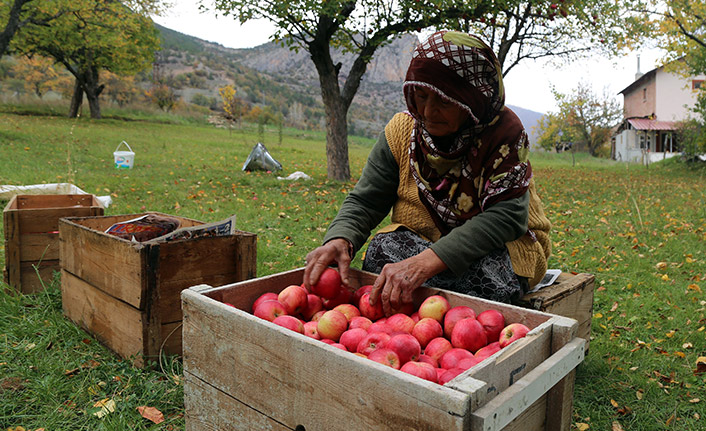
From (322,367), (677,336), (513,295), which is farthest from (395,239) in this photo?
(677,336)

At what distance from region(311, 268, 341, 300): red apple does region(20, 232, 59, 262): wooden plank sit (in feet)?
8.18

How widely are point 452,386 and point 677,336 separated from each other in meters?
3.12

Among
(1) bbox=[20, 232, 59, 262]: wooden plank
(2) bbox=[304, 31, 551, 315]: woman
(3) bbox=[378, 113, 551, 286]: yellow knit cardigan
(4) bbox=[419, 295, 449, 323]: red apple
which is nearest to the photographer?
(4) bbox=[419, 295, 449, 323]: red apple

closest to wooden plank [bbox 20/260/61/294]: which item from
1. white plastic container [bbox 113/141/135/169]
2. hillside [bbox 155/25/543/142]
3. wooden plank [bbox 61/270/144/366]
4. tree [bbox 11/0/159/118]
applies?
wooden plank [bbox 61/270/144/366]

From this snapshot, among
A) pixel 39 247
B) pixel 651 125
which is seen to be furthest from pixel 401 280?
pixel 651 125

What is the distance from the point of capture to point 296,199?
8.51 m

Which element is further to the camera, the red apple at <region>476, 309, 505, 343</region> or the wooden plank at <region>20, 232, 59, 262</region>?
the wooden plank at <region>20, 232, 59, 262</region>

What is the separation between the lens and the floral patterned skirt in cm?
212

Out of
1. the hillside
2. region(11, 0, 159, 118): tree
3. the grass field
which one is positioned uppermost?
the hillside

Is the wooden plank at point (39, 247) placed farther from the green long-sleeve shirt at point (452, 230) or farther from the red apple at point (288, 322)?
the red apple at point (288, 322)

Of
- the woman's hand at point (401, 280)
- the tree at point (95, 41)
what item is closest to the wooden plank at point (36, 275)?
the woman's hand at point (401, 280)

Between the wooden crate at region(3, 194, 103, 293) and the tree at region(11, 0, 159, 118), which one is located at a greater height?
the tree at region(11, 0, 159, 118)

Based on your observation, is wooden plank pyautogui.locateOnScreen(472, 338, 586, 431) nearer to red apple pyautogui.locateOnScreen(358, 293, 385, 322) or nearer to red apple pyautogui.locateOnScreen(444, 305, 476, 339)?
red apple pyautogui.locateOnScreen(444, 305, 476, 339)

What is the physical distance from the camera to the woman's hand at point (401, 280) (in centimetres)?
186
